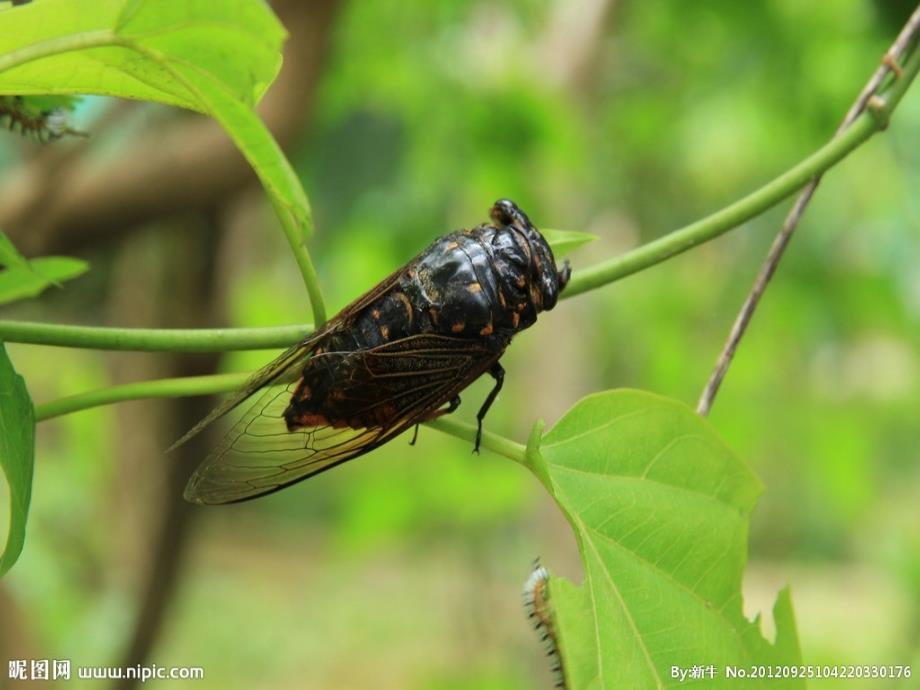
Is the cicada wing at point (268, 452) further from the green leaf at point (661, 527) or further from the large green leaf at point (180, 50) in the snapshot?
the large green leaf at point (180, 50)

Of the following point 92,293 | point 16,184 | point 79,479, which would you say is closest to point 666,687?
point 16,184

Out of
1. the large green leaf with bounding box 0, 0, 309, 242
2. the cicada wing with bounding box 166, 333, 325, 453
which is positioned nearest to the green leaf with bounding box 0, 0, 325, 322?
the large green leaf with bounding box 0, 0, 309, 242

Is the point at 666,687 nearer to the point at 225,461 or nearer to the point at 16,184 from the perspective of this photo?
the point at 225,461

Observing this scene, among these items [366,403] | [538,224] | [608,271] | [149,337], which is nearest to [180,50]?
[149,337]

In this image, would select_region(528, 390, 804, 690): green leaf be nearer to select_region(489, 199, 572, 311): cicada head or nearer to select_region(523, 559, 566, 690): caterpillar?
select_region(523, 559, 566, 690): caterpillar

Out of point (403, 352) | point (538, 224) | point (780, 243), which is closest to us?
point (780, 243)

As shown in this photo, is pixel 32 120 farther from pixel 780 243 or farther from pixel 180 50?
pixel 780 243
